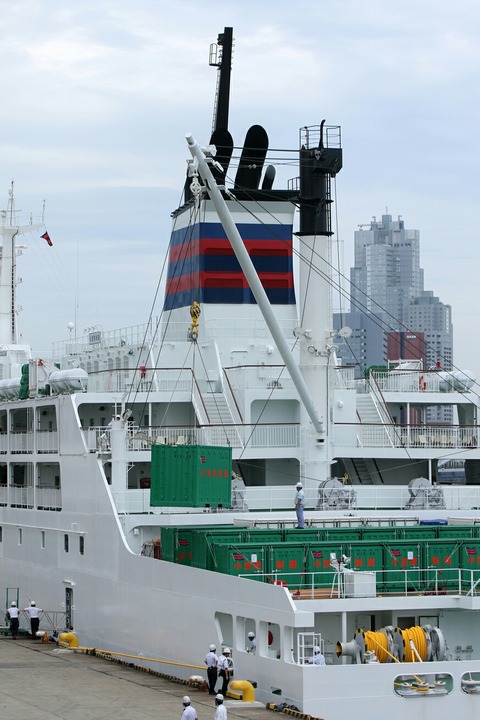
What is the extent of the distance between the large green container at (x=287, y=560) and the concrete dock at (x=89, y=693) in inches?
115

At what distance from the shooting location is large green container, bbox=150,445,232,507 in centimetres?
3050

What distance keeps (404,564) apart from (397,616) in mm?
1829

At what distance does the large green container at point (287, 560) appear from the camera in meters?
26.5

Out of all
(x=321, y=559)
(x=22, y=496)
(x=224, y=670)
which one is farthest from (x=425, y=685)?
(x=22, y=496)

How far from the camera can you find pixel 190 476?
30438 millimetres

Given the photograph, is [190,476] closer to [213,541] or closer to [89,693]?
[213,541]

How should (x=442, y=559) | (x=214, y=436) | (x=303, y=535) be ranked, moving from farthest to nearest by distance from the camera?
1. (x=214, y=436)
2. (x=303, y=535)
3. (x=442, y=559)

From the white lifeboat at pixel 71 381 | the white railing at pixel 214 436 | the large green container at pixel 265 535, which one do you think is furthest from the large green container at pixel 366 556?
the white lifeboat at pixel 71 381

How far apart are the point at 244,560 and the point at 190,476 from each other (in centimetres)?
448

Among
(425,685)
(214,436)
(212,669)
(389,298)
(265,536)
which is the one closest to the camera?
(425,685)

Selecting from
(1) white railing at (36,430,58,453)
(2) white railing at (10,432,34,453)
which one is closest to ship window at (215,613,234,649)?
(1) white railing at (36,430,58,453)

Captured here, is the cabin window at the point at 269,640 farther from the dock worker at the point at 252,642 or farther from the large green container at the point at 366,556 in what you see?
the large green container at the point at 366,556

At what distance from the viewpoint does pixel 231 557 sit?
2620 cm

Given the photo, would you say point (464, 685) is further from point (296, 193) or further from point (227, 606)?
point (296, 193)
